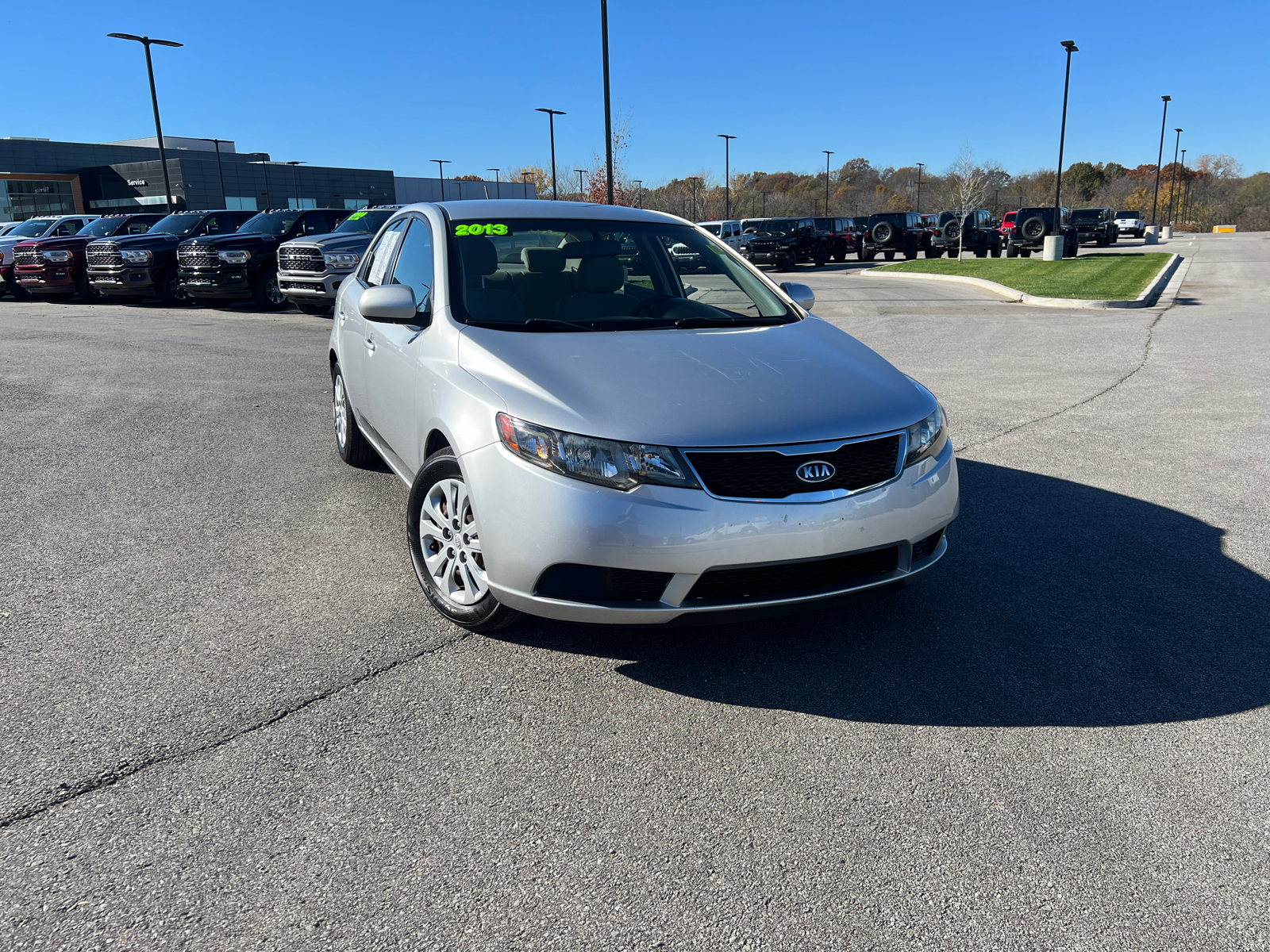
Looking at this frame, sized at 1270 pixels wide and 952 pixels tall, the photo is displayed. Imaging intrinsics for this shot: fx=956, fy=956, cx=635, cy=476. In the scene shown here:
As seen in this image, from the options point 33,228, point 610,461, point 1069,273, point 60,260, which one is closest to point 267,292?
point 60,260

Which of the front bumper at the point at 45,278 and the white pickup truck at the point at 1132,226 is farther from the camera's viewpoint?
the white pickup truck at the point at 1132,226

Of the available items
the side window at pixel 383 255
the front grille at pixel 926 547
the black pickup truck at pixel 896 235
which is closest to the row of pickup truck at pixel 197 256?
the side window at pixel 383 255

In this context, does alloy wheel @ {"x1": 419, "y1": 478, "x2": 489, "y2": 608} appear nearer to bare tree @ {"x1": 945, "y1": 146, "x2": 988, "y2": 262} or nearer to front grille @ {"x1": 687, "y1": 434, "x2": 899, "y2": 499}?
front grille @ {"x1": 687, "y1": 434, "x2": 899, "y2": 499}

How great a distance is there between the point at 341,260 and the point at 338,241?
1.52 feet

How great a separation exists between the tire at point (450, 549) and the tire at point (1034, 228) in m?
38.2

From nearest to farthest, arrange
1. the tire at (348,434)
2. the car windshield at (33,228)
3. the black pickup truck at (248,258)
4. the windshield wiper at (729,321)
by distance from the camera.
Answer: the windshield wiper at (729,321) → the tire at (348,434) → the black pickup truck at (248,258) → the car windshield at (33,228)

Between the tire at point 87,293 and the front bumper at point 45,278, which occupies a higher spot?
the front bumper at point 45,278

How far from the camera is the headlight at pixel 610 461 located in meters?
3.09

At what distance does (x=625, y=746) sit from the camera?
3.05 meters

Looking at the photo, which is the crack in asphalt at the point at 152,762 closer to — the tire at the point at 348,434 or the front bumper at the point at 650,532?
the front bumper at the point at 650,532

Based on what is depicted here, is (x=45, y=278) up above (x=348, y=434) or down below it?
above

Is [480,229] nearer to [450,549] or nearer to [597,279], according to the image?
[597,279]

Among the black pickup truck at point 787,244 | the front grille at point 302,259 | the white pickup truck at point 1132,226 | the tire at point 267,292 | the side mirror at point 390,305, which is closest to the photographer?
the side mirror at point 390,305

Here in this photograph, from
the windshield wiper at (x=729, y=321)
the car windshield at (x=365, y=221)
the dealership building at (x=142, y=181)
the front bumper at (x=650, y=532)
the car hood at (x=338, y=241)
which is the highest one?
the dealership building at (x=142, y=181)
